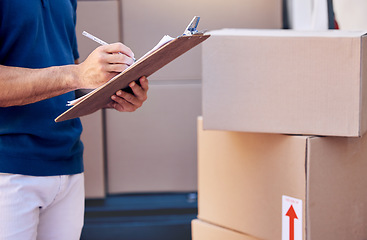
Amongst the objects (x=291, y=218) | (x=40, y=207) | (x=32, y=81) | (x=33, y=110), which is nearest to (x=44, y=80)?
(x=32, y=81)

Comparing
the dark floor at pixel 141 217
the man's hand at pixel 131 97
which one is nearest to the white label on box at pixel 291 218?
the man's hand at pixel 131 97

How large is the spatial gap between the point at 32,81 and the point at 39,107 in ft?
0.38

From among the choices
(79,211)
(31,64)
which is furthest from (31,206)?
(31,64)

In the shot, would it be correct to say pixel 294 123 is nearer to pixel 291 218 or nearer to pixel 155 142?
pixel 291 218

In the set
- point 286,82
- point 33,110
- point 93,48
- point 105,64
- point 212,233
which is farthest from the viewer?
point 93,48

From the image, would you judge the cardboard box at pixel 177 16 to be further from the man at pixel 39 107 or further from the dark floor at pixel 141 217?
the man at pixel 39 107

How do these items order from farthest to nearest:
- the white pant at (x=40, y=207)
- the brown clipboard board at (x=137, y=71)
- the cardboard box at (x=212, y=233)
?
the cardboard box at (x=212, y=233) < the white pant at (x=40, y=207) < the brown clipboard board at (x=137, y=71)

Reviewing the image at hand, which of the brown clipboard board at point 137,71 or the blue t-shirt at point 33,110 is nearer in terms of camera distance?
the brown clipboard board at point 137,71

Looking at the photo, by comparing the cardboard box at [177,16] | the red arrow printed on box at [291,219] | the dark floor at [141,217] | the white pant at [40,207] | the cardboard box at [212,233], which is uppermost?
the cardboard box at [177,16]

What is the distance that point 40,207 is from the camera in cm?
100

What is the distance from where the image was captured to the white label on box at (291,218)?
3.63ft

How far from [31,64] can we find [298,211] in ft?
2.34

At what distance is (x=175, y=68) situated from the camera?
210 cm

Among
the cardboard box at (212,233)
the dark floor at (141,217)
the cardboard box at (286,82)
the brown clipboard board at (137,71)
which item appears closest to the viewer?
the brown clipboard board at (137,71)
